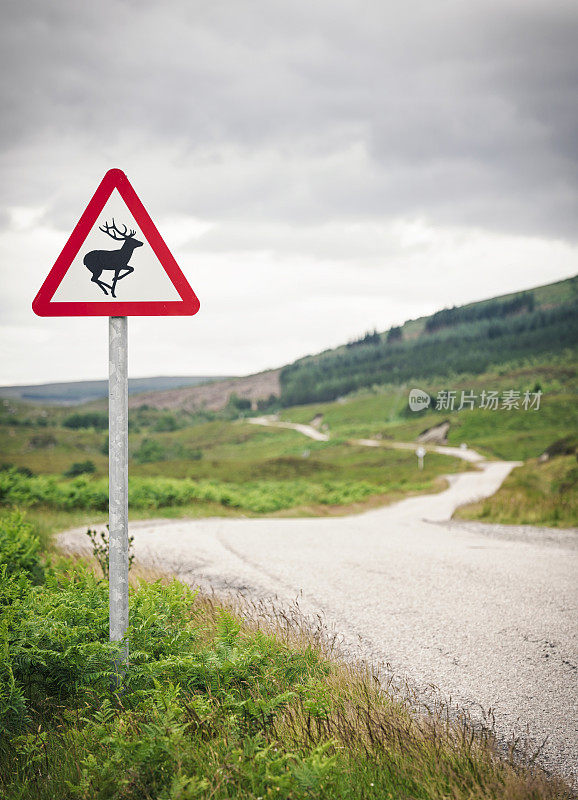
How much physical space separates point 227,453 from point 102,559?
269ft

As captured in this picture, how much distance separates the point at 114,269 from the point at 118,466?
117cm

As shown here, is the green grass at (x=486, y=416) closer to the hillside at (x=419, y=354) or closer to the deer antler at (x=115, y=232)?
the hillside at (x=419, y=354)

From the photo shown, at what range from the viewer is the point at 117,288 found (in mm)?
3461

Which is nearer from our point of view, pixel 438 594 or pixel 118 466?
pixel 118 466

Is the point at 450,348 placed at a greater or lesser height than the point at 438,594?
greater

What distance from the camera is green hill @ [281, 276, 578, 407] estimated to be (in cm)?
12975

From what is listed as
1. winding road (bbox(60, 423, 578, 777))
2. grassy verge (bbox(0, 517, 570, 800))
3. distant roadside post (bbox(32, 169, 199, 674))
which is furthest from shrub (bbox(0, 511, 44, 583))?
distant roadside post (bbox(32, 169, 199, 674))

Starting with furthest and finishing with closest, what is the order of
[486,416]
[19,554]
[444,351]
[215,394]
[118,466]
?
1. [215,394]
2. [444,351]
3. [486,416]
4. [19,554]
5. [118,466]

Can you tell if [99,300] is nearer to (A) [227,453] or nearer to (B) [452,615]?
(B) [452,615]

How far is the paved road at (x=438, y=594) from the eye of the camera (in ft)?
14.3

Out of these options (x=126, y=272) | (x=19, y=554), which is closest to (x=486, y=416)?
(x=19, y=554)

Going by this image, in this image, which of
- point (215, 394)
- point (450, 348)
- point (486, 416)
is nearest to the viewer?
point (486, 416)

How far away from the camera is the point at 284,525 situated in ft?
47.3

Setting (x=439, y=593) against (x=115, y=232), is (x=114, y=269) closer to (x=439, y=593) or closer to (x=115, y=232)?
(x=115, y=232)
